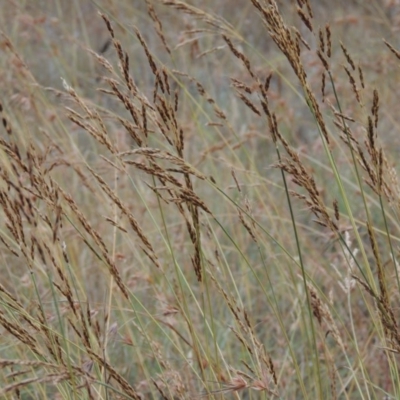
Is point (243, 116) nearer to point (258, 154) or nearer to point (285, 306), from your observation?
point (258, 154)

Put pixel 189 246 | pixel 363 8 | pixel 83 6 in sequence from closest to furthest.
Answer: pixel 189 246 → pixel 363 8 → pixel 83 6

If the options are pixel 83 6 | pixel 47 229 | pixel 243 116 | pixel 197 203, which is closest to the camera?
pixel 197 203

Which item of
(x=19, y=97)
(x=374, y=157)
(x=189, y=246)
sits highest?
(x=19, y=97)

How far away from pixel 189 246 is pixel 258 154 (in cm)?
203

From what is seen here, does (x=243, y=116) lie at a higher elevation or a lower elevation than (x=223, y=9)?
lower

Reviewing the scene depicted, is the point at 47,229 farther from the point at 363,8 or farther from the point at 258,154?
the point at 363,8

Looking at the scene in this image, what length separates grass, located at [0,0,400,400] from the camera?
1.17 m

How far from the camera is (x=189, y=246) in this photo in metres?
2.89

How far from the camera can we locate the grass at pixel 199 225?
117 centimetres

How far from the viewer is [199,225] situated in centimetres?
158

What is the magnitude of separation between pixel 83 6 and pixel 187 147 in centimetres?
423

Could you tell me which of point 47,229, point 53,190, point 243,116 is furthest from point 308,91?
point 243,116

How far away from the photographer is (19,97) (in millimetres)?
2557

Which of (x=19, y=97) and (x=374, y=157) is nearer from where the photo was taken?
(x=374, y=157)
